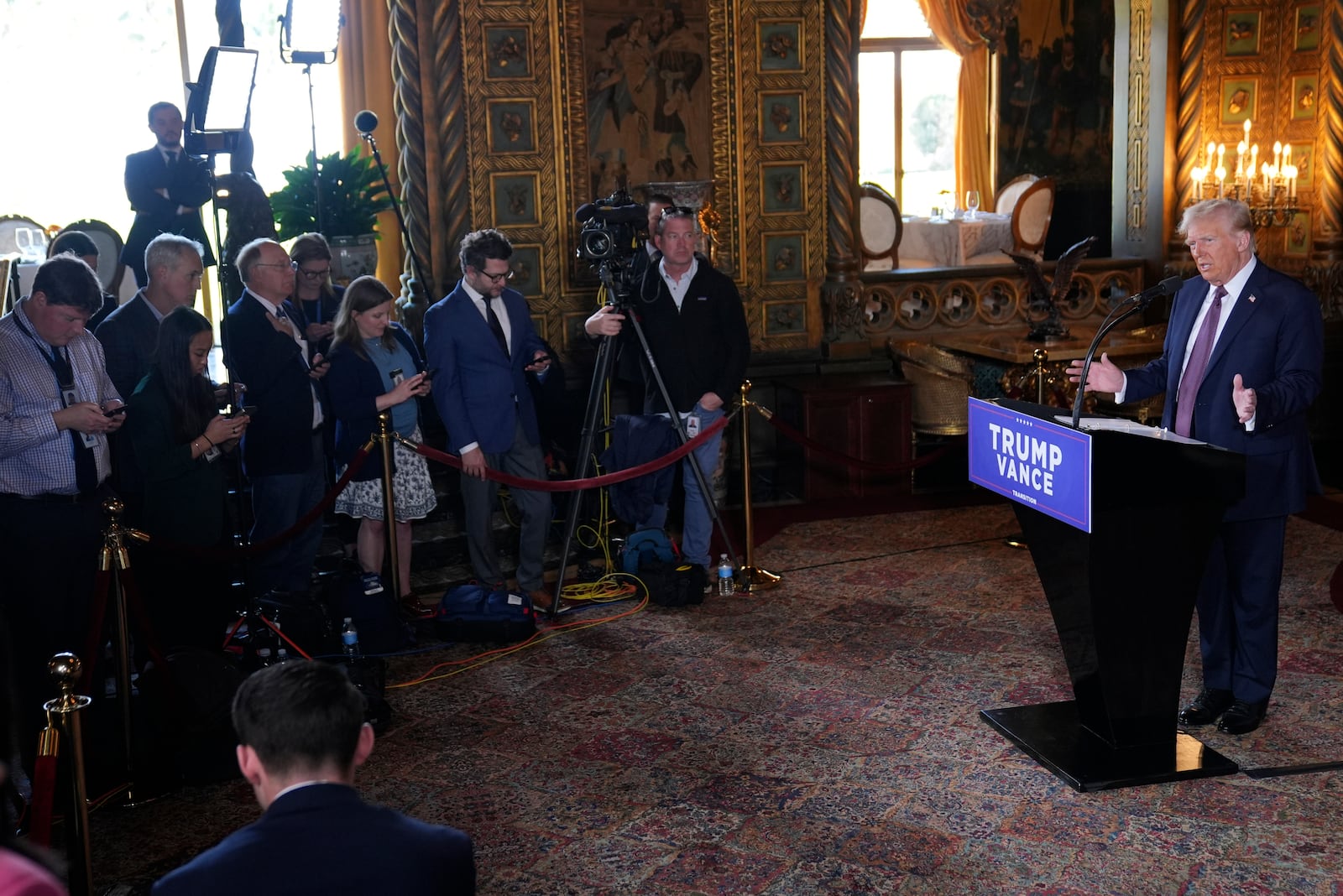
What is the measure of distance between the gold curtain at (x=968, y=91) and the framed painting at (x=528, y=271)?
6.87 metres

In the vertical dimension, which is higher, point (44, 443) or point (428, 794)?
point (44, 443)

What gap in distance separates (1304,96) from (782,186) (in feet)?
11.7

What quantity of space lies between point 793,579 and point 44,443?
11.7 ft

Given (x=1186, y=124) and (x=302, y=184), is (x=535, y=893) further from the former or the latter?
(x=1186, y=124)

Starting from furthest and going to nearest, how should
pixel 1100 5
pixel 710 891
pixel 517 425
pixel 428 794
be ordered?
pixel 1100 5 < pixel 517 425 < pixel 428 794 < pixel 710 891

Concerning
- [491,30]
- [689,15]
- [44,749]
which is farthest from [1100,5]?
[44,749]

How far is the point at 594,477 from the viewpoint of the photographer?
6.30 meters

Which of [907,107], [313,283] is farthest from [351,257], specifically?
[907,107]

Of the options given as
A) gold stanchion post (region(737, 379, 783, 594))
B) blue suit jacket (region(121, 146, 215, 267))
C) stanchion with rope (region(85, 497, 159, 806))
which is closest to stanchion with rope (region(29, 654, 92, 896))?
stanchion with rope (region(85, 497, 159, 806))

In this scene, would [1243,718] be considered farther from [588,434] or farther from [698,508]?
[588,434]

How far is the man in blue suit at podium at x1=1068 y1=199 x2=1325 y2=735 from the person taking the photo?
4414 mm

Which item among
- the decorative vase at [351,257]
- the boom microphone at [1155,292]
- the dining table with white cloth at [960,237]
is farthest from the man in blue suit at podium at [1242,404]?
the dining table with white cloth at [960,237]

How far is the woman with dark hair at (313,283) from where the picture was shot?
254 inches

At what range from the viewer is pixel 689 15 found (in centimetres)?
853
